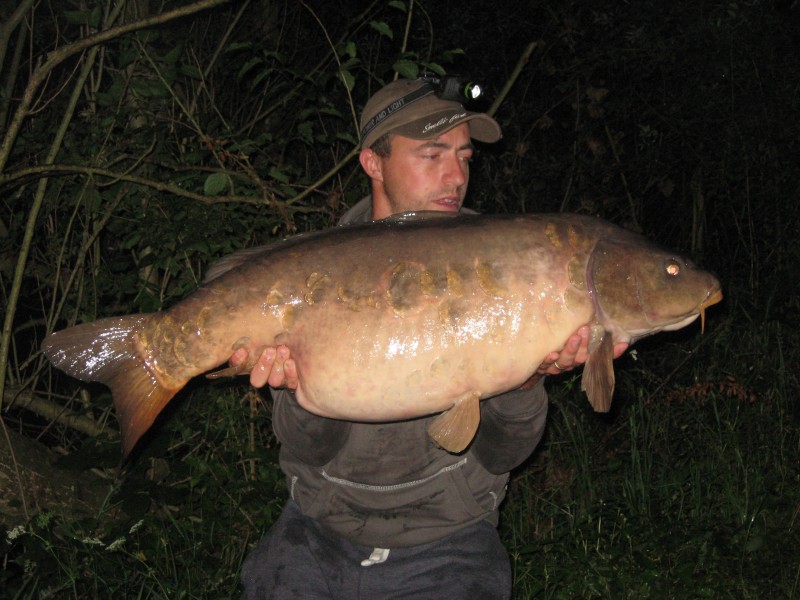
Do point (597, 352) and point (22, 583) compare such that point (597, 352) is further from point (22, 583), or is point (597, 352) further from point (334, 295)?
point (22, 583)

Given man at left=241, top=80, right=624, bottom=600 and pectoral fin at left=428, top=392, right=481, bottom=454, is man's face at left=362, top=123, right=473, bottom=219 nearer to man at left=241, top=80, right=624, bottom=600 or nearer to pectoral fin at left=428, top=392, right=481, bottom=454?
man at left=241, top=80, right=624, bottom=600

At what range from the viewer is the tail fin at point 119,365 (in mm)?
1948

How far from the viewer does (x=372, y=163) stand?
2.64 metres

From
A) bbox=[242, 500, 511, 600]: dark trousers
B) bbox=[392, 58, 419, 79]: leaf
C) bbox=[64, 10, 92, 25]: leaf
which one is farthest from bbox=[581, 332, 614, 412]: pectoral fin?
bbox=[64, 10, 92, 25]: leaf

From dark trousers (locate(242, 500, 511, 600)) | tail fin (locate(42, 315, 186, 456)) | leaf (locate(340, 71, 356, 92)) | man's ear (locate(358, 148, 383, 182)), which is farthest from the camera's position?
leaf (locate(340, 71, 356, 92))

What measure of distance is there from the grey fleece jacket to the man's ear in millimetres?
868

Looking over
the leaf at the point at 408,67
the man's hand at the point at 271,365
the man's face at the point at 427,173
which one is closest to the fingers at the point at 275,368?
the man's hand at the point at 271,365

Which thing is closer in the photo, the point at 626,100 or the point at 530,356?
the point at 530,356

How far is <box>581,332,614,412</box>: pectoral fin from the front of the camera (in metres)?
1.89

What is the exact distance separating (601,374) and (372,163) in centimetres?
118

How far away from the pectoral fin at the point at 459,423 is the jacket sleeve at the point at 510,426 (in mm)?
300

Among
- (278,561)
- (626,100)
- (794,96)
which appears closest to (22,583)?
(278,561)

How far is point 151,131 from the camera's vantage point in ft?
11.1

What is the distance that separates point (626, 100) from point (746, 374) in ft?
6.77
